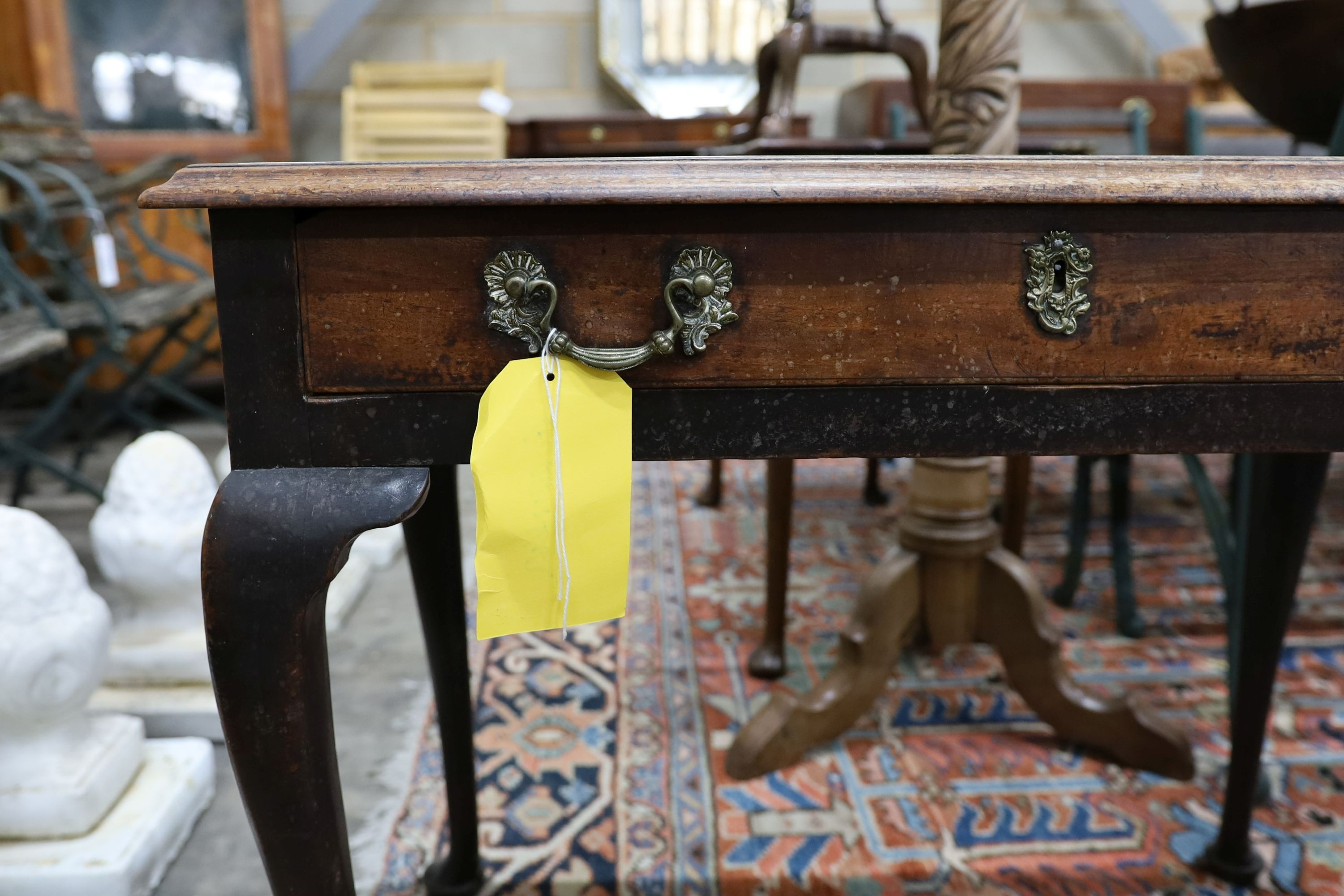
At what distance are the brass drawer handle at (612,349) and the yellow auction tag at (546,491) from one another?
15 millimetres

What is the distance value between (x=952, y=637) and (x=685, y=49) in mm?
2934

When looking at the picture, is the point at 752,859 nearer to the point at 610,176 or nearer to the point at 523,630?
the point at 523,630

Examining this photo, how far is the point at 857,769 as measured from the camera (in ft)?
3.79

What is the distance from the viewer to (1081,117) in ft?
6.24

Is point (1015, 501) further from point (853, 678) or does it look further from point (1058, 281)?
point (1058, 281)

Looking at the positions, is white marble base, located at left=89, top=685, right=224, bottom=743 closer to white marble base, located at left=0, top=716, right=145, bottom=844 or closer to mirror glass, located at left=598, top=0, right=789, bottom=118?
white marble base, located at left=0, top=716, right=145, bottom=844

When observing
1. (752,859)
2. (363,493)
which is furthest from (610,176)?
(752,859)

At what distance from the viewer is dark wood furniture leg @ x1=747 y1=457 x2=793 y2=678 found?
1328 millimetres

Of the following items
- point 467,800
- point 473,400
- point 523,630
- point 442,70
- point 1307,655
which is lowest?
point 1307,655

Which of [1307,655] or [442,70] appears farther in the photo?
[442,70]

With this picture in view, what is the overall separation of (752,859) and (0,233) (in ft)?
9.11

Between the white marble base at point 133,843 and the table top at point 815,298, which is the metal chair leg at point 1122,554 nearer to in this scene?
the table top at point 815,298

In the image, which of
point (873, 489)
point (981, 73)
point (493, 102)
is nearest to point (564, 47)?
point (493, 102)

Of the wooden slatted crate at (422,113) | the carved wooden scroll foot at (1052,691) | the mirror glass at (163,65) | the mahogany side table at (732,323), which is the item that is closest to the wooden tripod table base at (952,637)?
the carved wooden scroll foot at (1052,691)
